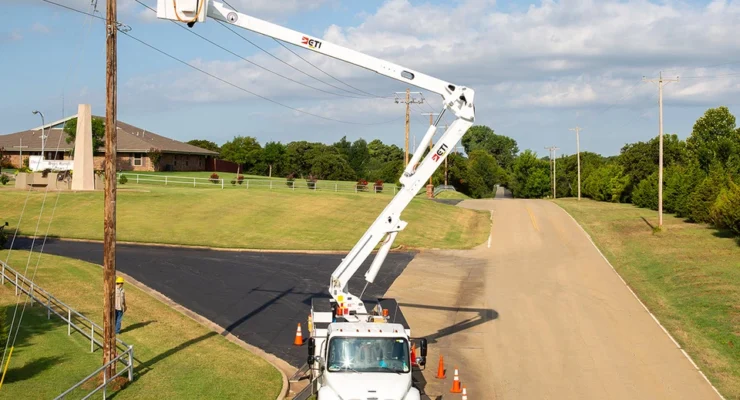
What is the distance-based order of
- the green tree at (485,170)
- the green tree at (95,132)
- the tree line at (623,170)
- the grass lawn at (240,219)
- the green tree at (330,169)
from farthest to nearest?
the green tree at (485,170)
the green tree at (330,169)
the green tree at (95,132)
the tree line at (623,170)
the grass lawn at (240,219)

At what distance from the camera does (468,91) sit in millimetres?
21938

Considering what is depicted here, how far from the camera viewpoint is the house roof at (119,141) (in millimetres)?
98625

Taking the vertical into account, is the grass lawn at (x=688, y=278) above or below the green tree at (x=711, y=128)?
below

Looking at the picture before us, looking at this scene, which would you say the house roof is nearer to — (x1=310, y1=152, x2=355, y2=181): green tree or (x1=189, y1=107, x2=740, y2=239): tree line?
(x1=189, y1=107, x2=740, y2=239): tree line

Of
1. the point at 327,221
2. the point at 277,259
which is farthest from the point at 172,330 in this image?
the point at 327,221

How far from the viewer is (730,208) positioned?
1978 inches

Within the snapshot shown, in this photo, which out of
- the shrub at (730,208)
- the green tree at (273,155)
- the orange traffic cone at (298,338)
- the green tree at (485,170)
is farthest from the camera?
the green tree at (485,170)

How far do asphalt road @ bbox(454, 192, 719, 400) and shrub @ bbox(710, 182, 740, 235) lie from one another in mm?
9955

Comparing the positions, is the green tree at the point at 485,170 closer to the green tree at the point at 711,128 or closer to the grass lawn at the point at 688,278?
the green tree at the point at 711,128

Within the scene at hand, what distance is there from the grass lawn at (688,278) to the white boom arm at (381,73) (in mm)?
10420

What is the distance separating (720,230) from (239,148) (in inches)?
3167

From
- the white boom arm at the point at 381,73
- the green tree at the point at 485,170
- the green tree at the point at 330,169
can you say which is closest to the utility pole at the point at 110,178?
the white boom arm at the point at 381,73

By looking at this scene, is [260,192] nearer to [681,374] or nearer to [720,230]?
[720,230]

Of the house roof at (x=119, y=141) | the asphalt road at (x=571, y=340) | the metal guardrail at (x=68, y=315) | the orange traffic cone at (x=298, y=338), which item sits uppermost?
the house roof at (x=119, y=141)
